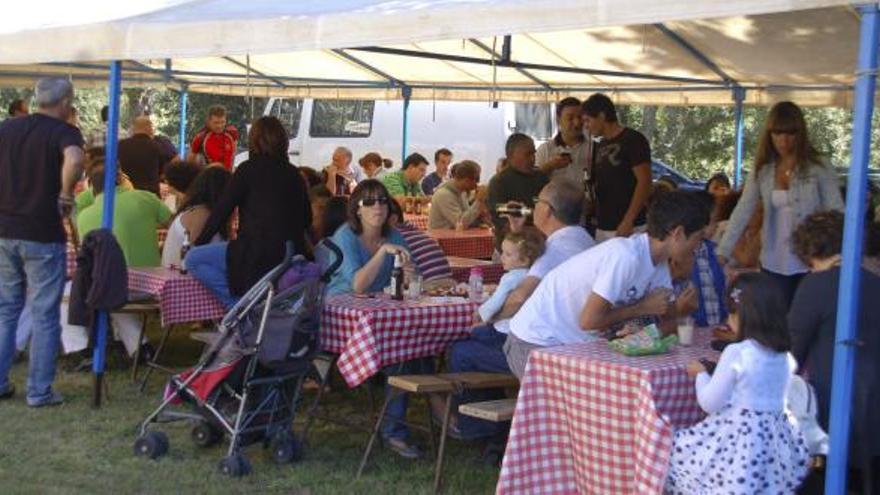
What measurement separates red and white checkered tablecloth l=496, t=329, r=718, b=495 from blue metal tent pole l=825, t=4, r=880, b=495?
1.58 feet

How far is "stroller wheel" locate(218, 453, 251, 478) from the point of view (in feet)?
17.3

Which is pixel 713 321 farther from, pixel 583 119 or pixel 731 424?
pixel 583 119

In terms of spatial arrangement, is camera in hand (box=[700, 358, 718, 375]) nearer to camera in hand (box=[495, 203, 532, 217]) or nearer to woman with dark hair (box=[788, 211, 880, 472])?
woman with dark hair (box=[788, 211, 880, 472])

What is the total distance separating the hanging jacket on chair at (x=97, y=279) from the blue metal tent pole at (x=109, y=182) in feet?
0.38

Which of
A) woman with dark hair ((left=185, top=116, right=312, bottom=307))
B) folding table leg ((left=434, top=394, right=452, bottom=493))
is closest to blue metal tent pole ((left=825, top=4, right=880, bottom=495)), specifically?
folding table leg ((left=434, top=394, right=452, bottom=493))

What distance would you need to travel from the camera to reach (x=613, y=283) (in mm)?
4449

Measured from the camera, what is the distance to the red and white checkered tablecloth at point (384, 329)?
17.5ft

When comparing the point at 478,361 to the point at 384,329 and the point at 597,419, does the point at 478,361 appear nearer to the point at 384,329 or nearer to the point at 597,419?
the point at 384,329

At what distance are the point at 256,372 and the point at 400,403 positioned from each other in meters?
0.75

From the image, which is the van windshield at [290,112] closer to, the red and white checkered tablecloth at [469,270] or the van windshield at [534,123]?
the van windshield at [534,123]

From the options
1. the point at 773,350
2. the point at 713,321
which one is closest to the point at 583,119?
the point at 713,321

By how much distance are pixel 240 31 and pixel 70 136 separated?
1.28 metres

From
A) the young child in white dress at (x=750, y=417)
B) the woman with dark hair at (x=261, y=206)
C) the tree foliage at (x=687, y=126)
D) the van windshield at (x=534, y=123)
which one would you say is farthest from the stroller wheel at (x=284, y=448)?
the tree foliage at (x=687, y=126)

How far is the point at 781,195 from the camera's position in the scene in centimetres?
605
